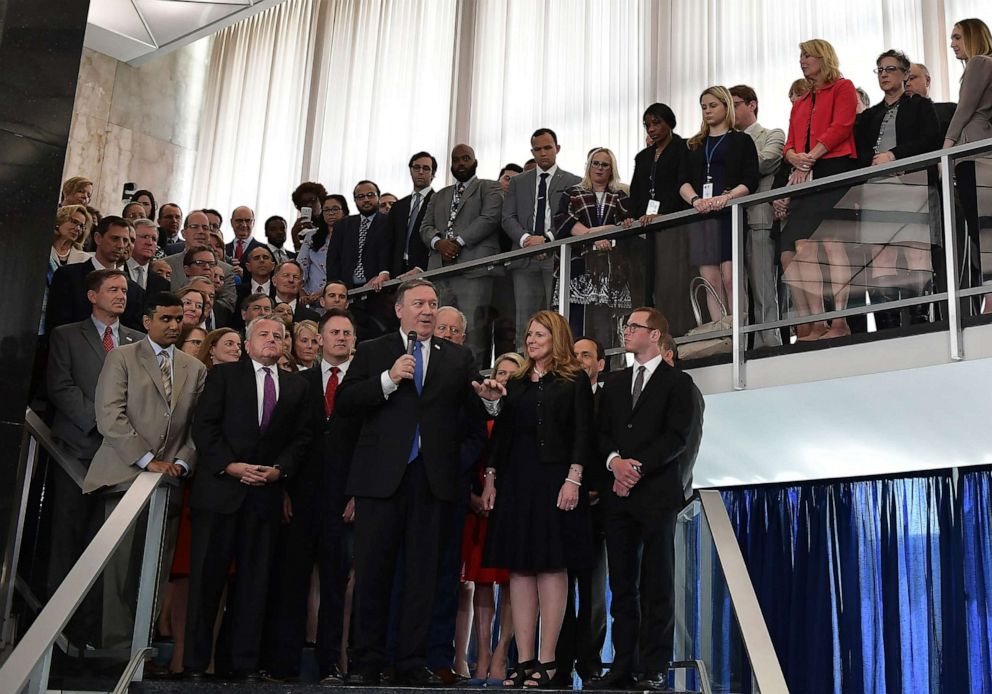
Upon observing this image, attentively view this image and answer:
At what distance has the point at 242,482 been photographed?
4.62 m

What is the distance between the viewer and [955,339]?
5.25m

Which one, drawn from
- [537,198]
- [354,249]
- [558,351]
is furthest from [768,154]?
[354,249]

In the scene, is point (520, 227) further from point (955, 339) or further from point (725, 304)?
point (955, 339)

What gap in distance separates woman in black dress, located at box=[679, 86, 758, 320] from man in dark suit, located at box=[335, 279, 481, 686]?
191 cm

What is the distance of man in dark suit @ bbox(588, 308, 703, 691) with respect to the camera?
4371 millimetres

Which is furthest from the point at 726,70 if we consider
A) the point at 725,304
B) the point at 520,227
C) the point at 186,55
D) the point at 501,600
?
the point at 186,55

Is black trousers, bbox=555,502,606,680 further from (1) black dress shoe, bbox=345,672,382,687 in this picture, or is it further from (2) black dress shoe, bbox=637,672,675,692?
(1) black dress shoe, bbox=345,672,382,687

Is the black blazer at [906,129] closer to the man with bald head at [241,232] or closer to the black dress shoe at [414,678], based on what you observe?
the black dress shoe at [414,678]

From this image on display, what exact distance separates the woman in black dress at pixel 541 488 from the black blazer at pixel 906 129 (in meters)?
2.23

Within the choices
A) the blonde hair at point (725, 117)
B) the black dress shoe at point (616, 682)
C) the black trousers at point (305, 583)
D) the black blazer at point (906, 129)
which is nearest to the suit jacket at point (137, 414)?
the black trousers at point (305, 583)

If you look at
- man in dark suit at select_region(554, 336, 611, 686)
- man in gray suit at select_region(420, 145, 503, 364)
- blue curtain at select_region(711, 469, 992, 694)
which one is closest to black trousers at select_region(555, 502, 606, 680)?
man in dark suit at select_region(554, 336, 611, 686)

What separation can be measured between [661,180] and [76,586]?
3983mm

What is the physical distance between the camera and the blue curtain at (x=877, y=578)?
26.9 feet

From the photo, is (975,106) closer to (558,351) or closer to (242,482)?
(558,351)
